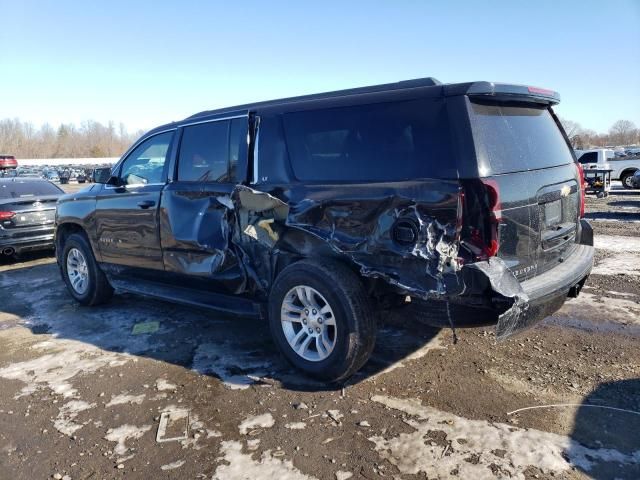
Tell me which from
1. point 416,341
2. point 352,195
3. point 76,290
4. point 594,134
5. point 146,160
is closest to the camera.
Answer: point 352,195

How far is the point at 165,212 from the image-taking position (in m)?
5.00

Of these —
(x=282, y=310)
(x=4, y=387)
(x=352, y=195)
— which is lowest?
(x=4, y=387)

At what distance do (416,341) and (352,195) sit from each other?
1.72 metres

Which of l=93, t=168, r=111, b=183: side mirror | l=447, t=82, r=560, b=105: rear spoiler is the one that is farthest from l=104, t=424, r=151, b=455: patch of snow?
l=93, t=168, r=111, b=183: side mirror

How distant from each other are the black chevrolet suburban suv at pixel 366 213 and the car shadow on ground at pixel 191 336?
1.22ft

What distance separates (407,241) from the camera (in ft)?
11.0

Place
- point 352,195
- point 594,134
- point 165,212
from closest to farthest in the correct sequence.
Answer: point 352,195 → point 165,212 → point 594,134

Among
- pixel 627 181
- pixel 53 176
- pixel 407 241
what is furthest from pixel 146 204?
pixel 53 176

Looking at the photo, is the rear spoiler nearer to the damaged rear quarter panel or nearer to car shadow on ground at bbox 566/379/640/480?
the damaged rear quarter panel

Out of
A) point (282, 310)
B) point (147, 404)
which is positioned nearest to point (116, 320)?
point (147, 404)

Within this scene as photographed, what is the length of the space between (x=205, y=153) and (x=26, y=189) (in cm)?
682

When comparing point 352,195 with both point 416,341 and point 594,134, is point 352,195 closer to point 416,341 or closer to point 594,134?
point 416,341

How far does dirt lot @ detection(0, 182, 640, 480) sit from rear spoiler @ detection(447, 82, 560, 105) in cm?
Result: 204

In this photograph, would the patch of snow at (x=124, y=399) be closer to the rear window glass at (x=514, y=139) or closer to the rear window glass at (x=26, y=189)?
the rear window glass at (x=514, y=139)
